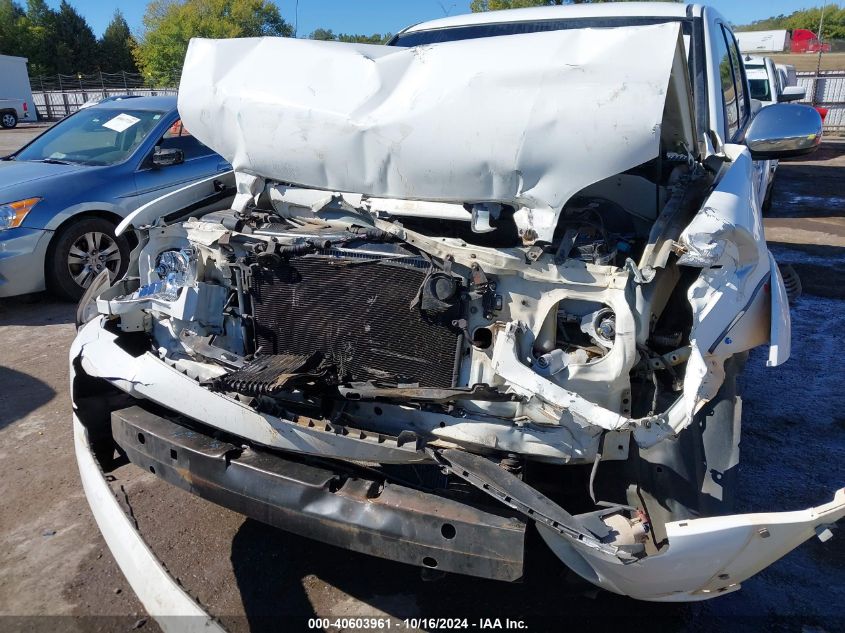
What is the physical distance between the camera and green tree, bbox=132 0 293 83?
4675cm

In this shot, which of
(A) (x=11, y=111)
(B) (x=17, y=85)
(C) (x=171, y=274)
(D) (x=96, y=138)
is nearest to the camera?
(C) (x=171, y=274)

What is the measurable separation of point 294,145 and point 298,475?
126 centimetres

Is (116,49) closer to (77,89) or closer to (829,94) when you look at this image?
(77,89)

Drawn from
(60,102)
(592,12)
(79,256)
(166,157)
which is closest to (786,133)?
(592,12)

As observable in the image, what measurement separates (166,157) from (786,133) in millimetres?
5008

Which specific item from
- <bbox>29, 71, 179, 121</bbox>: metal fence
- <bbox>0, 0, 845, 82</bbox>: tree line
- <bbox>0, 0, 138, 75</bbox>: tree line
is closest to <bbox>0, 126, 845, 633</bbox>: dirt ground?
<bbox>29, 71, 179, 121</bbox>: metal fence

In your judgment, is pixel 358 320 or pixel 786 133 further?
pixel 786 133

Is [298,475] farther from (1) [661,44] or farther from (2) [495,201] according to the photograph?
(1) [661,44]

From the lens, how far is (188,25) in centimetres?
4791

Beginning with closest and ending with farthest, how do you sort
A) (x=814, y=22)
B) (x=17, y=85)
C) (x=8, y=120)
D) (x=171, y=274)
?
1. (x=171, y=274)
2. (x=8, y=120)
3. (x=17, y=85)
4. (x=814, y=22)

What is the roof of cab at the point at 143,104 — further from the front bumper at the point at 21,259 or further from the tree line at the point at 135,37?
the tree line at the point at 135,37

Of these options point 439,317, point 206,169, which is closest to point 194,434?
point 439,317

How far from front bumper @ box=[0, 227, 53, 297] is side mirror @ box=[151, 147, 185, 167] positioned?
112 cm

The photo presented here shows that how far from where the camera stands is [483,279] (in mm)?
2240
